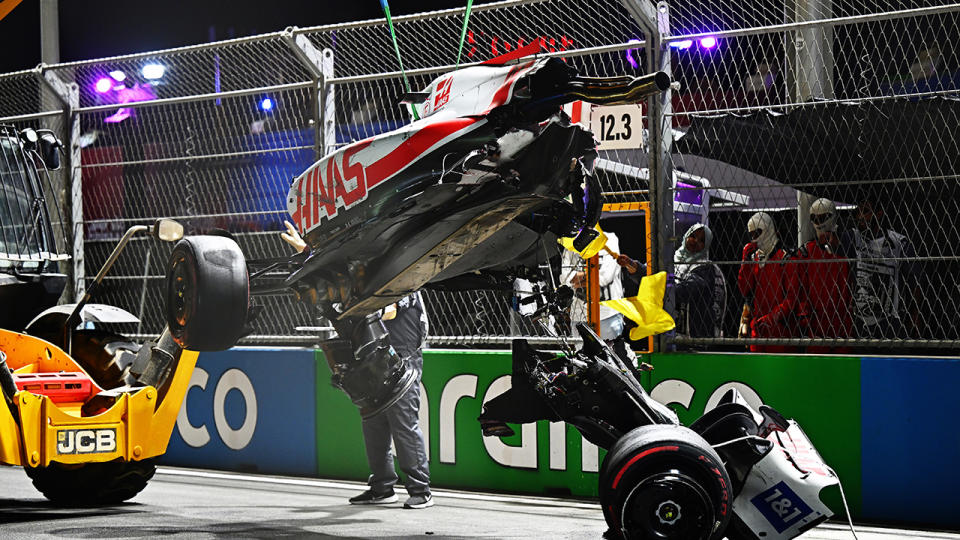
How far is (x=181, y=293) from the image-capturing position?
6.12m

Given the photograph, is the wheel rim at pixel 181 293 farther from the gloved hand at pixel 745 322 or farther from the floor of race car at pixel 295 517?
the gloved hand at pixel 745 322

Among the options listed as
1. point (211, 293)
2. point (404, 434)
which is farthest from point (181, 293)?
point (404, 434)

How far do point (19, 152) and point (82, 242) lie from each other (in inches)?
105

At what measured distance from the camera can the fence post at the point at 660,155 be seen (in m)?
8.09

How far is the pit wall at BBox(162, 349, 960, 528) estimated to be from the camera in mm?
7238

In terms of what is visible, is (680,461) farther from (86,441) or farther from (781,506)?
(86,441)

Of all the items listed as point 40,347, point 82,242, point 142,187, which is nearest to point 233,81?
point 142,187

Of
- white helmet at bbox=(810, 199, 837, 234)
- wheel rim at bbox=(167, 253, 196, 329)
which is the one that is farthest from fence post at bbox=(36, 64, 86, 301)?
white helmet at bbox=(810, 199, 837, 234)

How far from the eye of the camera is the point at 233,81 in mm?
10031

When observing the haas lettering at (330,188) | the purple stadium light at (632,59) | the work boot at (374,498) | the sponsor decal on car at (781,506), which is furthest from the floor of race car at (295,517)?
the purple stadium light at (632,59)

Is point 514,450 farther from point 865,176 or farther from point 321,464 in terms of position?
point 865,176

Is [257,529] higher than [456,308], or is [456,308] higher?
[456,308]

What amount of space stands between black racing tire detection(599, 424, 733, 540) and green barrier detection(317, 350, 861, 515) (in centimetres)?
246

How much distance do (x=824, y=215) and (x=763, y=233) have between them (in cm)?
56
